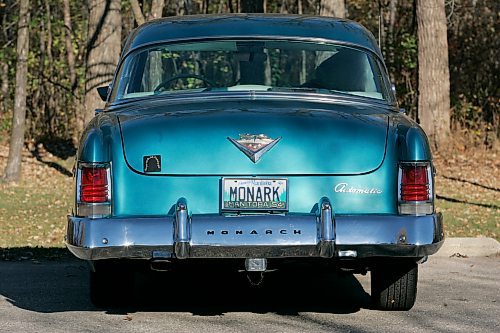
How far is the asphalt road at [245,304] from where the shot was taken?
6914 millimetres

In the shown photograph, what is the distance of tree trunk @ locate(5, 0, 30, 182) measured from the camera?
69.5ft

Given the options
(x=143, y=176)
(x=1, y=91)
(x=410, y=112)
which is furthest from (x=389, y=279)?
(x=1, y=91)

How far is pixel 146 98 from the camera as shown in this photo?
756 centimetres

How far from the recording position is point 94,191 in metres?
6.57

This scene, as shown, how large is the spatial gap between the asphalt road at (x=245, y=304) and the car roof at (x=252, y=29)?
1.66m

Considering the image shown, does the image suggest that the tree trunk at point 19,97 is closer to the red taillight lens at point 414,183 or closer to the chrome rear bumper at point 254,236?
the chrome rear bumper at point 254,236

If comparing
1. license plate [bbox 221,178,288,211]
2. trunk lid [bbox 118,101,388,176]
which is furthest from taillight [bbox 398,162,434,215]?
license plate [bbox 221,178,288,211]

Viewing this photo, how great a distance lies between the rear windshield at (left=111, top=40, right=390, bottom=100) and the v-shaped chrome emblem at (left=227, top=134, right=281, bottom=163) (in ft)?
3.57

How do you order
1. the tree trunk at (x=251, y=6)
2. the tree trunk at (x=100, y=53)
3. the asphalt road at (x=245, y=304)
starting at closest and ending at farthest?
the asphalt road at (x=245, y=304) → the tree trunk at (x=100, y=53) → the tree trunk at (x=251, y=6)

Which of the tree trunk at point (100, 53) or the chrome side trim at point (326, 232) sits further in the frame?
the tree trunk at point (100, 53)

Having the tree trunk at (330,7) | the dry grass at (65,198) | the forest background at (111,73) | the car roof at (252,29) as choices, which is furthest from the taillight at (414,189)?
the tree trunk at (330,7)

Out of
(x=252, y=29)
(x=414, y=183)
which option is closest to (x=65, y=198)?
(x=252, y=29)

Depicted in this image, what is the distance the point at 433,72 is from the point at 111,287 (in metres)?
17.2

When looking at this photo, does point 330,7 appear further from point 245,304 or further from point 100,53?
point 245,304
